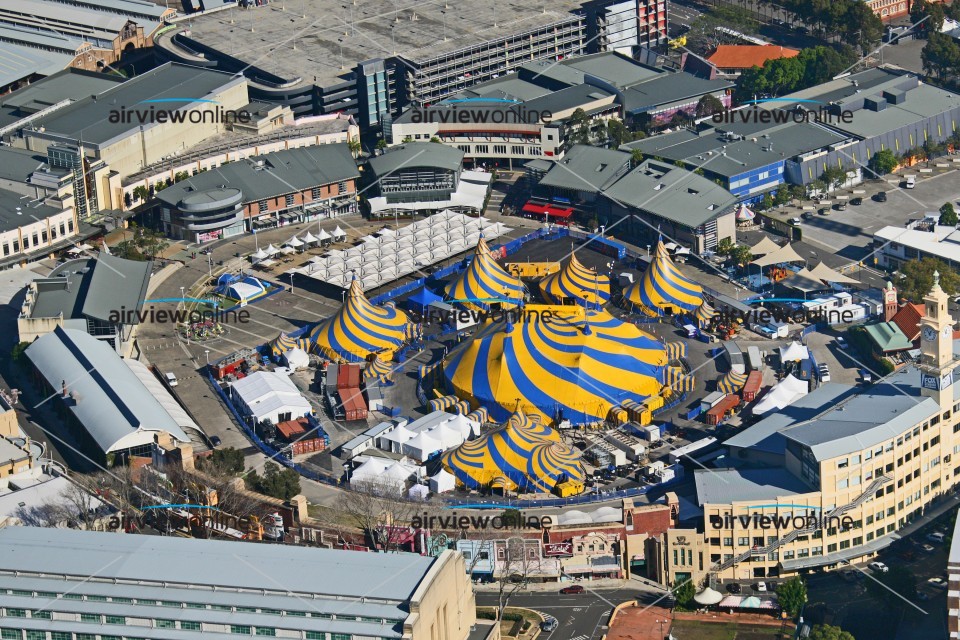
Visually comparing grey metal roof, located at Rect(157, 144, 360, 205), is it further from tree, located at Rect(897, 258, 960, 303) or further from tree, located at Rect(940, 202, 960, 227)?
tree, located at Rect(940, 202, 960, 227)

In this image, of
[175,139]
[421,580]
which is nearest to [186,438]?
[421,580]

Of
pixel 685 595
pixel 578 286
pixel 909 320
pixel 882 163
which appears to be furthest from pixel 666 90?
pixel 685 595

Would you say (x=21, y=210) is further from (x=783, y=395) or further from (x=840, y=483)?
(x=840, y=483)

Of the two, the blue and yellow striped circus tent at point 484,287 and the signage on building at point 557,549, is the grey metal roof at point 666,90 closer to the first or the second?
the blue and yellow striped circus tent at point 484,287

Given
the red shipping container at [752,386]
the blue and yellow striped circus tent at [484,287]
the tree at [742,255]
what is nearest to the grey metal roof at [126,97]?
the blue and yellow striped circus tent at [484,287]

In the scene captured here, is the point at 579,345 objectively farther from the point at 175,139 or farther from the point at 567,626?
the point at 175,139
